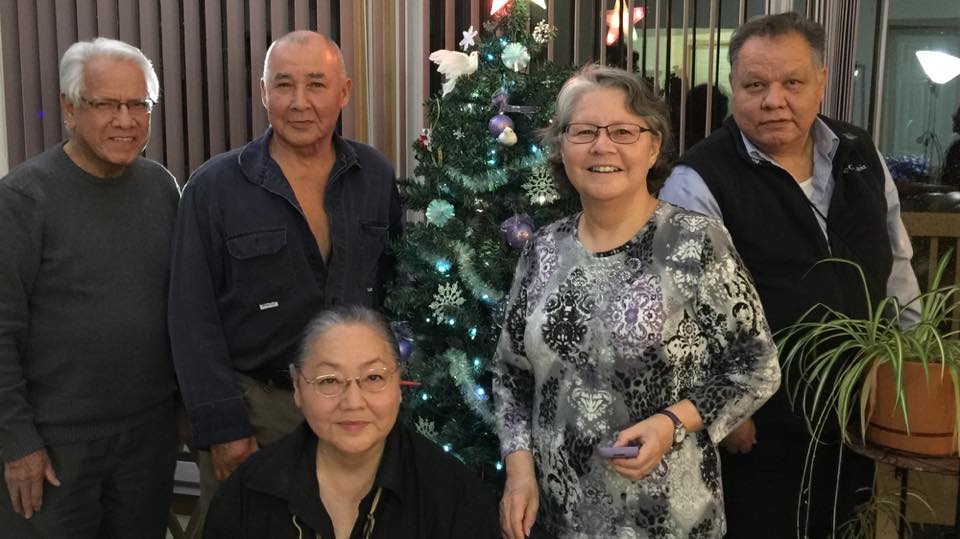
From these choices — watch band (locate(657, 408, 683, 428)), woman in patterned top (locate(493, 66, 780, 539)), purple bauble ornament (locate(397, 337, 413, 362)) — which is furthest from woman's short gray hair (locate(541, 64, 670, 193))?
purple bauble ornament (locate(397, 337, 413, 362))

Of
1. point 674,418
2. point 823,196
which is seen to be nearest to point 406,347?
point 674,418

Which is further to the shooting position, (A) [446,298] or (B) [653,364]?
(A) [446,298]

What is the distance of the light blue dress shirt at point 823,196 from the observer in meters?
2.02

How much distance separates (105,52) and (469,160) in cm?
98

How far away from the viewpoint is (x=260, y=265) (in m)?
2.22

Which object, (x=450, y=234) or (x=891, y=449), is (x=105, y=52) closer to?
(x=450, y=234)

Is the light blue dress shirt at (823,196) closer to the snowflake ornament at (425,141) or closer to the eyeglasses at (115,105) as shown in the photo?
the snowflake ornament at (425,141)

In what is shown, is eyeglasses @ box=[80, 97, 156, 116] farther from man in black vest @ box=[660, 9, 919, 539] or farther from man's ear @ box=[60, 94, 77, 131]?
man in black vest @ box=[660, 9, 919, 539]

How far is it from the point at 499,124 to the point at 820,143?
2.66ft

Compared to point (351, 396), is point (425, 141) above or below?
above

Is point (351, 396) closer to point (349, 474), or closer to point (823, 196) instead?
point (349, 474)

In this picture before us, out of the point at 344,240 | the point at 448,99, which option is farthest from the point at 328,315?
the point at 448,99

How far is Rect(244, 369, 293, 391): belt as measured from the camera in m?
2.28

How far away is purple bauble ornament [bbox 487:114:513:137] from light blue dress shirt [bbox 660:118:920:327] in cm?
48
